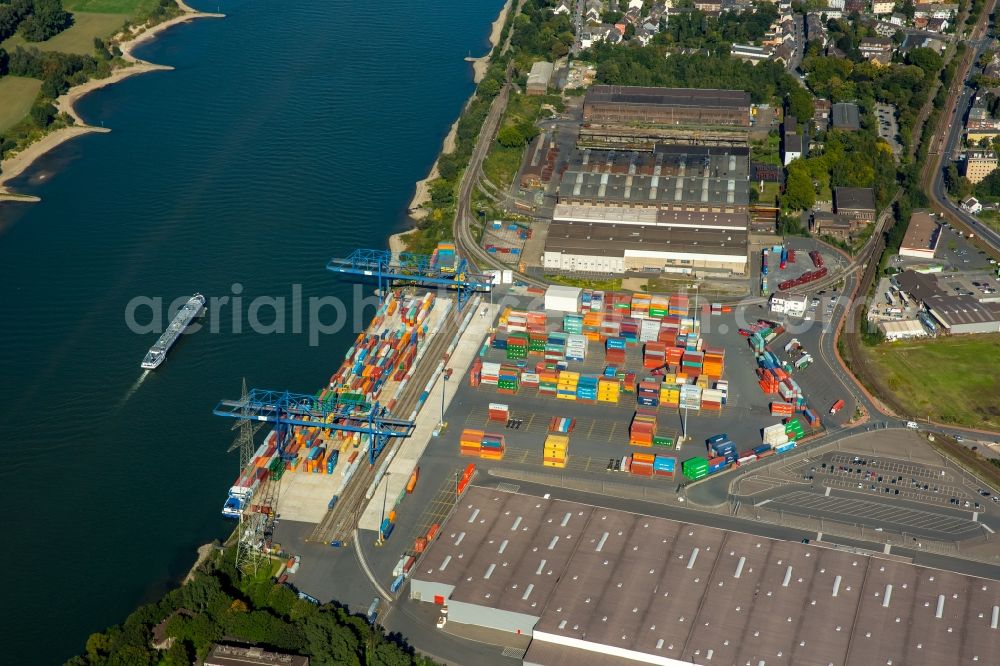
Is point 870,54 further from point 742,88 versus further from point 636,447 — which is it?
point 636,447

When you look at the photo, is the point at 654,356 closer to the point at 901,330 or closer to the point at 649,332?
the point at 649,332

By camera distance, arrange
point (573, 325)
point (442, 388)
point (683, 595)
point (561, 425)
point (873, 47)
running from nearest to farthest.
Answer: point (683, 595)
point (561, 425)
point (442, 388)
point (573, 325)
point (873, 47)

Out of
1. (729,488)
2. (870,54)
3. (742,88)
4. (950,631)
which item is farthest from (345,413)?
(870,54)

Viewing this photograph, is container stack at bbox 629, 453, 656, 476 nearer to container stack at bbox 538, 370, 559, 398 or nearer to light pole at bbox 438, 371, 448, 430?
container stack at bbox 538, 370, 559, 398

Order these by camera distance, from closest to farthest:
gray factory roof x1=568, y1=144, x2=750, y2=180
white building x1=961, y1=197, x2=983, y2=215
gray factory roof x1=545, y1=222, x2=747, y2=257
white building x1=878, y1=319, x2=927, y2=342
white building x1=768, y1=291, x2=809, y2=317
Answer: white building x1=878, y1=319, x2=927, y2=342
white building x1=768, y1=291, x2=809, y2=317
gray factory roof x1=545, y1=222, x2=747, y2=257
white building x1=961, y1=197, x2=983, y2=215
gray factory roof x1=568, y1=144, x2=750, y2=180

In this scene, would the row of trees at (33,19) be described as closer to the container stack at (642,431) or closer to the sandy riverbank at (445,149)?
the sandy riverbank at (445,149)

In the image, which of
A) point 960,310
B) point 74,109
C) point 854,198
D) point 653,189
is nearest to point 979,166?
point 854,198

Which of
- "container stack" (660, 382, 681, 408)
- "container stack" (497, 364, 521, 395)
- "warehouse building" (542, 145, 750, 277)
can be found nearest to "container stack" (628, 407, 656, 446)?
"container stack" (660, 382, 681, 408)
